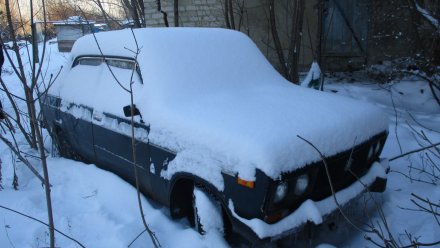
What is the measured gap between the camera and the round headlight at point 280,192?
2248 mm

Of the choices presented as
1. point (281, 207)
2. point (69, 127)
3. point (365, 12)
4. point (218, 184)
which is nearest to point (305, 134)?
point (281, 207)

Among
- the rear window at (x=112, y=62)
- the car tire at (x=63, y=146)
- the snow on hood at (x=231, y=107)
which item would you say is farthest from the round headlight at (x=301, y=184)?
the car tire at (x=63, y=146)

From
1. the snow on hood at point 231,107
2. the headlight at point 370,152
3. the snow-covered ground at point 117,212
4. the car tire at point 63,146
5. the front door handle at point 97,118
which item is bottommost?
the snow-covered ground at point 117,212

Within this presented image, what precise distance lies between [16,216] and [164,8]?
328 inches

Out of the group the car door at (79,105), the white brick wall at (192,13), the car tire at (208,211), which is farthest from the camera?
the white brick wall at (192,13)

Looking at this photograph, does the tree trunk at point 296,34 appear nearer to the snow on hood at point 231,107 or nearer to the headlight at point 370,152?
the snow on hood at point 231,107

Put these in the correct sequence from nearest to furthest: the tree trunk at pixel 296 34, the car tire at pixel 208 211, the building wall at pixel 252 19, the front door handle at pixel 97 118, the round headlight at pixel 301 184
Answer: the round headlight at pixel 301 184 < the car tire at pixel 208 211 < the front door handle at pixel 97 118 < the tree trunk at pixel 296 34 < the building wall at pixel 252 19

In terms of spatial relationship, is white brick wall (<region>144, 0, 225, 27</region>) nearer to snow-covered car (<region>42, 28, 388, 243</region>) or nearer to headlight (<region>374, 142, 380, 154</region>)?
snow-covered car (<region>42, 28, 388, 243</region>)

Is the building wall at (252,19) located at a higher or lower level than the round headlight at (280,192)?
higher

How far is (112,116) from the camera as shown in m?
3.33

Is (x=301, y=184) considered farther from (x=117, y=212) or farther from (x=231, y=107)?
(x=117, y=212)

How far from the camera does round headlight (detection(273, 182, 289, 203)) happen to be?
225 cm

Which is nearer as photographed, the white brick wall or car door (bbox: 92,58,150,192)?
car door (bbox: 92,58,150,192)

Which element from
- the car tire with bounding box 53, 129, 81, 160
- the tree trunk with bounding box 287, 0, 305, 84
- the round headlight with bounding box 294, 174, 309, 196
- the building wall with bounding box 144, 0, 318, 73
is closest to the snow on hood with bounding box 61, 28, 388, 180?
the round headlight with bounding box 294, 174, 309, 196
